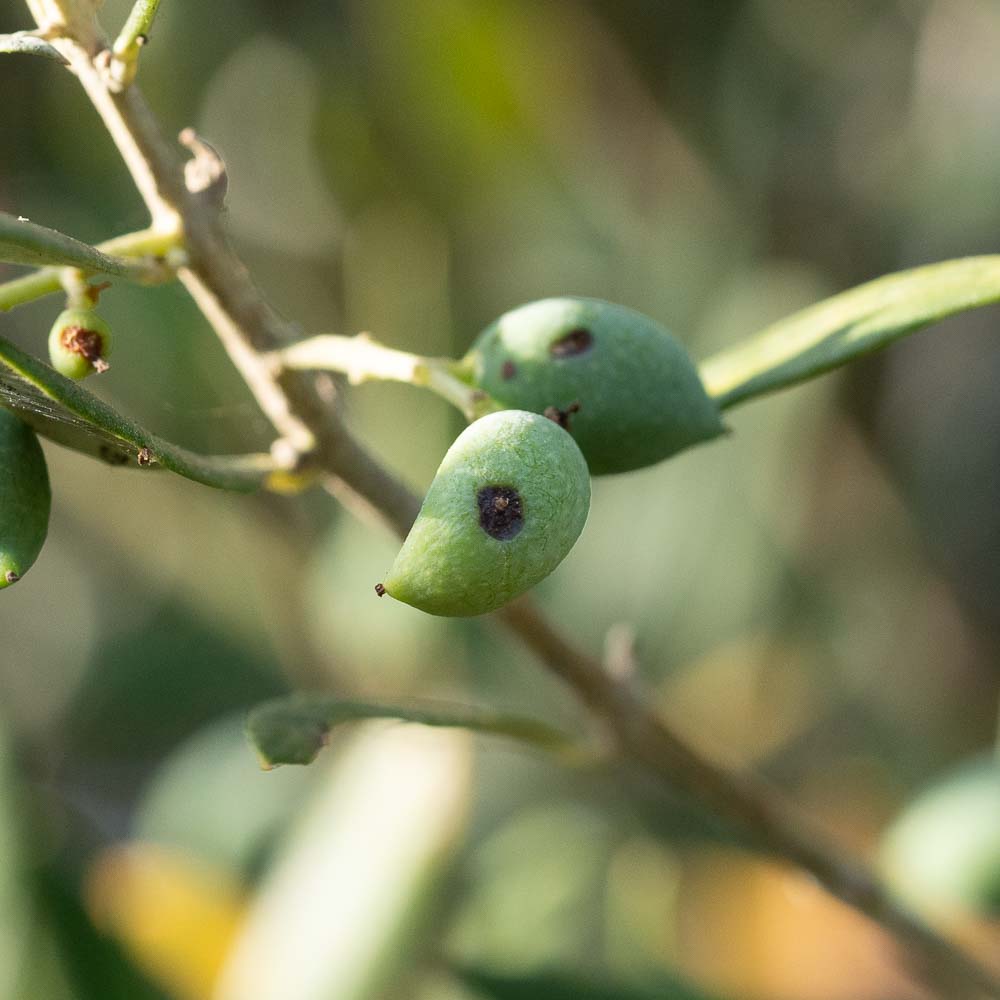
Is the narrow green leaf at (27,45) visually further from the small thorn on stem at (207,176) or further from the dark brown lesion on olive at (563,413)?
the dark brown lesion on olive at (563,413)

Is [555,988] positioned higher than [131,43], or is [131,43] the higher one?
[131,43]

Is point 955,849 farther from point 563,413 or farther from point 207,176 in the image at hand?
point 207,176

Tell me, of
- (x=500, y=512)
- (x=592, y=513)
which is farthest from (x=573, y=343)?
(x=592, y=513)

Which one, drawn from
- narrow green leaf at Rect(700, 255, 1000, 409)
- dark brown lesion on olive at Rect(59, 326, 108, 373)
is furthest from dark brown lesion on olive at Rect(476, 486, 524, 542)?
narrow green leaf at Rect(700, 255, 1000, 409)

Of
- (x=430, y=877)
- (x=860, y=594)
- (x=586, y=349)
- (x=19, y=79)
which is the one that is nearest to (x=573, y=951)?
(x=430, y=877)

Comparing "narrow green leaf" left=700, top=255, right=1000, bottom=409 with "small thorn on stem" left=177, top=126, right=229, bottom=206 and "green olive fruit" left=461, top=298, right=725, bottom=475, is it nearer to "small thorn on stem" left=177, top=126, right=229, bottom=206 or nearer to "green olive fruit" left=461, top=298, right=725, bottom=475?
"green olive fruit" left=461, top=298, right=725, bottom=475

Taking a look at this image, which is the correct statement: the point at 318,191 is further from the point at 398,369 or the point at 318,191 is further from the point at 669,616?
the point at 398,369
